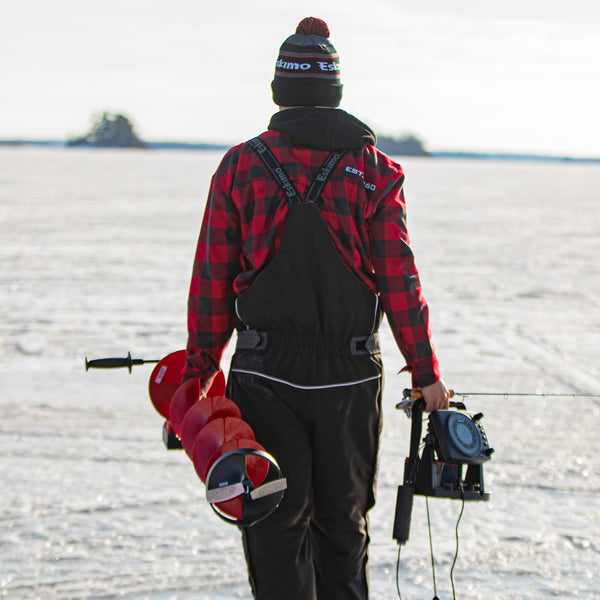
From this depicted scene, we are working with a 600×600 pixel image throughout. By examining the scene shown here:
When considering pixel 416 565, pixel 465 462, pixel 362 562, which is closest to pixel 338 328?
pixel 465 462

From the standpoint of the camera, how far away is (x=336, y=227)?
1967 millimetres

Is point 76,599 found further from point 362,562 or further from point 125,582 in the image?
point 362,562

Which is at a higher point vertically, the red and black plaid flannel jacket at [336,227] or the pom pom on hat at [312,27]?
the pom pom on hat at [312,27]

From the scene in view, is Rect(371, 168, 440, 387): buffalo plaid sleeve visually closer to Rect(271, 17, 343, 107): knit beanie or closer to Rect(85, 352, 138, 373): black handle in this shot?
Rect(271, 17, 343, 107): knit beanie

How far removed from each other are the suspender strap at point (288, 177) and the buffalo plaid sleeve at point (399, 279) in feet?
0.50

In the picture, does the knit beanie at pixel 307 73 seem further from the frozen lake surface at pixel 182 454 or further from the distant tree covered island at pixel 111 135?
the distant tree covered island at pixel 111 135

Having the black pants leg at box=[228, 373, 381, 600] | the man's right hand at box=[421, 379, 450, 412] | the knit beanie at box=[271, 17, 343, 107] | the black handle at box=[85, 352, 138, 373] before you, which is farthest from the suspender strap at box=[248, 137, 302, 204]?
the black handle at box=[85, 352, 138, 373]

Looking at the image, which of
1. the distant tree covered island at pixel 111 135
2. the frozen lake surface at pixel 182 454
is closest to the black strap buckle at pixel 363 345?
the frozen lake surface at pixel 182 454

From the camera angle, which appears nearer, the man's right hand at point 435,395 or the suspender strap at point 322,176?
the suspender strap at point 322,176

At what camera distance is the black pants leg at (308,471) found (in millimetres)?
1990

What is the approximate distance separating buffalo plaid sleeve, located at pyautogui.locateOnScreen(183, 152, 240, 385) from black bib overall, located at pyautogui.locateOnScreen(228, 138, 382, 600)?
8cm

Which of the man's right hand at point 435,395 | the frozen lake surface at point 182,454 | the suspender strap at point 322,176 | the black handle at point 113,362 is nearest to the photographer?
the suspender strap at point 322,176

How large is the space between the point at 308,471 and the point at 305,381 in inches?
9.7

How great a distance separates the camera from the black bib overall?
1956 millimetres
